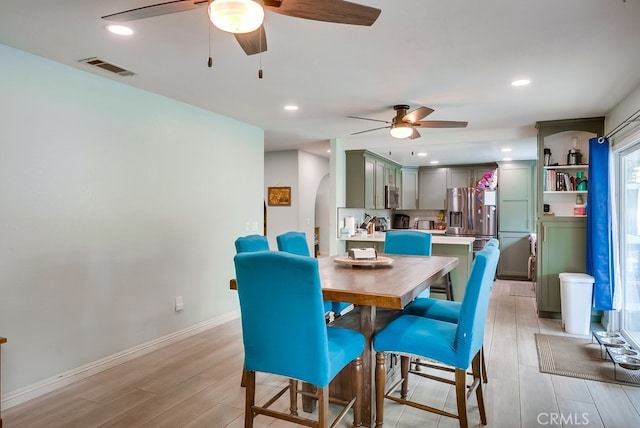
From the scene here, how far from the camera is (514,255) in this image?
294 inches

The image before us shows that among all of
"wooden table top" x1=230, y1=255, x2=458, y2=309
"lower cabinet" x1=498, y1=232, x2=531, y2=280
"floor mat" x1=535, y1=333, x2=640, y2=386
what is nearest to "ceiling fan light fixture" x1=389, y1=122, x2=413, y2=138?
"wooden table top" x1=230, y1=255, x2=458, y2=309

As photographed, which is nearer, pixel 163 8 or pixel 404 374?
pixel 163 8

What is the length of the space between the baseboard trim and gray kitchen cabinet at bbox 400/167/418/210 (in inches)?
218

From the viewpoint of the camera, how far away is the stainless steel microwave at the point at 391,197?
24.0 feet

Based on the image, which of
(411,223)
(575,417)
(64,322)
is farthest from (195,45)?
(411,223)

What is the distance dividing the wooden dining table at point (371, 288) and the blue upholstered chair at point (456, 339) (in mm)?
102

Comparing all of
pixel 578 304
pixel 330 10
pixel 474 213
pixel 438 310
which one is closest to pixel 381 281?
pixel 438 310

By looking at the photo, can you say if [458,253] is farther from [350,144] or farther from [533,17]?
[533,17]

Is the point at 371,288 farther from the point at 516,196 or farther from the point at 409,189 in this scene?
the point at 409,189

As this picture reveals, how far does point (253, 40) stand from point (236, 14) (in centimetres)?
47

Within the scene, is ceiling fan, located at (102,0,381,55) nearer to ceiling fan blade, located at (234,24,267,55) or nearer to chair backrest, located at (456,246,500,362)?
ceiling fan blade, located at (234,24,267,55)

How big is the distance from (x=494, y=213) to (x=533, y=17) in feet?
19.3

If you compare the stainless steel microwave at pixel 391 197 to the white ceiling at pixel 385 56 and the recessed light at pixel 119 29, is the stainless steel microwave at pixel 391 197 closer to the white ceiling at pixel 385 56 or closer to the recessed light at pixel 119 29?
the white ceiling at pixel 385 56

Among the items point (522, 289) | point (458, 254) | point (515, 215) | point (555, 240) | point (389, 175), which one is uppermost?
point (389, 175)
